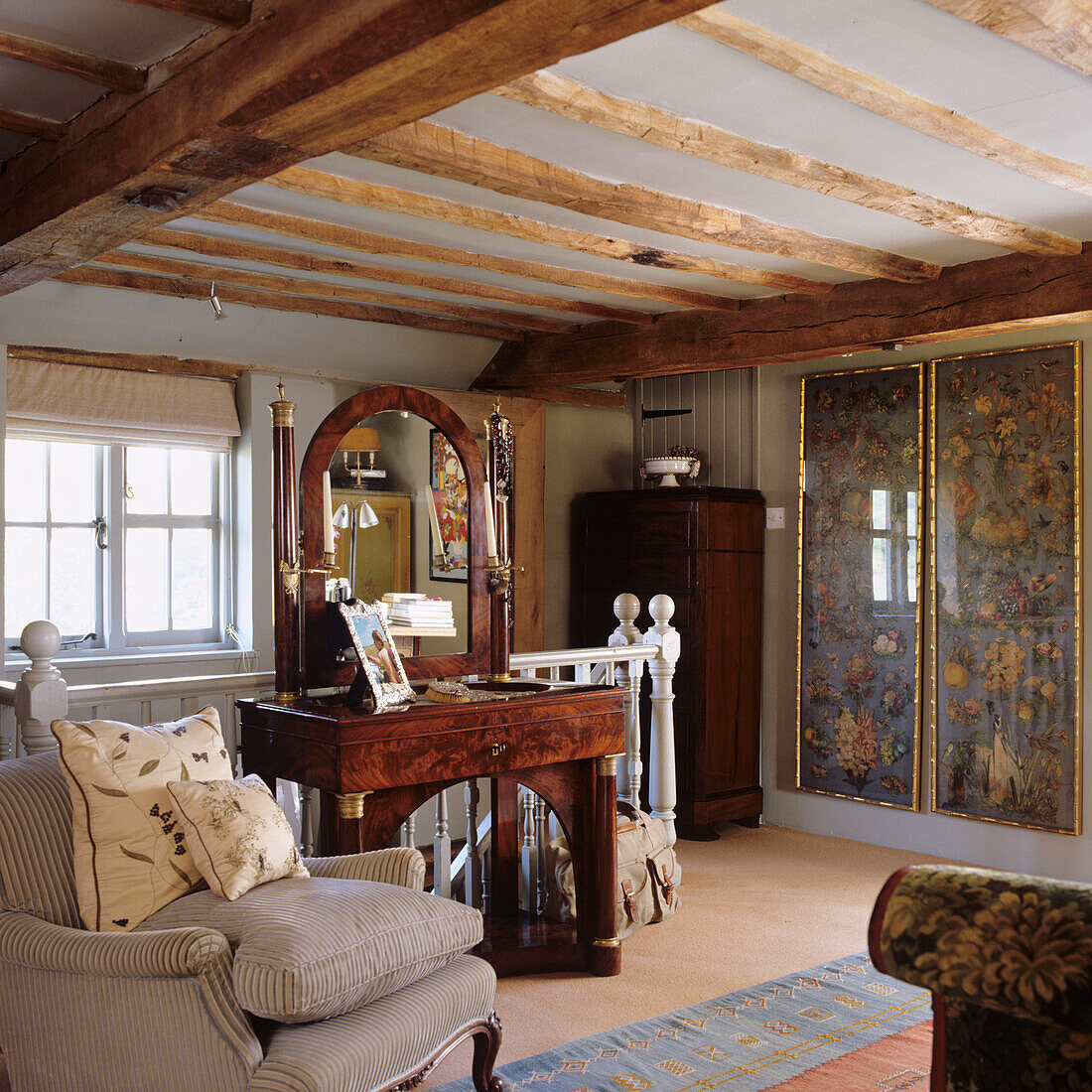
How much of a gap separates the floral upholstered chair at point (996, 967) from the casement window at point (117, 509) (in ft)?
12.9

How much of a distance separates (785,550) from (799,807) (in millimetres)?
1301

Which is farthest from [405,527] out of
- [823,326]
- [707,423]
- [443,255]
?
[707,423]

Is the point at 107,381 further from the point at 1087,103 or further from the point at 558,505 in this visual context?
the point at 1087,103

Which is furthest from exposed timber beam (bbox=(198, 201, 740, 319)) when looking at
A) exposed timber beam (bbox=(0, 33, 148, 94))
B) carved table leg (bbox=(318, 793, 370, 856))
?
carved table leg (bbox=(318, 793, 370, 856))

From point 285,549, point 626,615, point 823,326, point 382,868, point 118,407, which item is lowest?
point 382,868

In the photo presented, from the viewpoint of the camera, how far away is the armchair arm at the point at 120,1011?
2211mm

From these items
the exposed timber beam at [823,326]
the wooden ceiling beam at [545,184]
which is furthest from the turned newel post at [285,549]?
the exposed timber beam at [823,326]

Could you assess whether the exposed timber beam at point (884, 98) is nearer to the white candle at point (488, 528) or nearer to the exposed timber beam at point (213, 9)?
the exposed timber beam at point (213, 9)

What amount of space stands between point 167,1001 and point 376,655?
1.24 m

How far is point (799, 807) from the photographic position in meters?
5.75

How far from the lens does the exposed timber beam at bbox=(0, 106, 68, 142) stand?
2.76 meters

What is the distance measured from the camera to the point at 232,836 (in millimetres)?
2551

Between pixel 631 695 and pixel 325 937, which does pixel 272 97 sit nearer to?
pixel 325 937

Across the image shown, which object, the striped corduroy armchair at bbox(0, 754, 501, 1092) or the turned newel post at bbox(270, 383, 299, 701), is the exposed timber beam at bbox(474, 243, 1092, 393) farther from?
the striped corduroy armchair at bbox(0, 754, 501, 1092)
